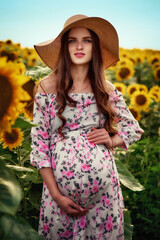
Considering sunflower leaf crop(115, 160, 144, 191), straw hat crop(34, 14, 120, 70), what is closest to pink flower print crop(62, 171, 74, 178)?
sunflower leaf crop(115, 160, 144, 191)

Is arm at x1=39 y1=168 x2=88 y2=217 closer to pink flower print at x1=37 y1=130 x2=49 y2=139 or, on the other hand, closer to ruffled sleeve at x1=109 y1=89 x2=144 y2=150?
pink flower print at x1=37 y1=130 x2=49 y2=139

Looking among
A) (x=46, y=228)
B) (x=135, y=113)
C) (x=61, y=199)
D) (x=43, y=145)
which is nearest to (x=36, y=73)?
(x=43, y=145)

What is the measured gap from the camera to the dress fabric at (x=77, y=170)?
1.39m

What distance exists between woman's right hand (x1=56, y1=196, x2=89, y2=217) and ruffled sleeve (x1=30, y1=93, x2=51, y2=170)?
0.72 feet

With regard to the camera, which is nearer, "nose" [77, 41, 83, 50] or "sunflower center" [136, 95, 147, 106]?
"nose" [77, 41, 83, 50]

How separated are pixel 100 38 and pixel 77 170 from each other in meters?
0.91

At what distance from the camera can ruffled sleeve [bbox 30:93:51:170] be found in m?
1.46

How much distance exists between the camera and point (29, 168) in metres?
1.31

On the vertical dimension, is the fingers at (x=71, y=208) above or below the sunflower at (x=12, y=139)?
below

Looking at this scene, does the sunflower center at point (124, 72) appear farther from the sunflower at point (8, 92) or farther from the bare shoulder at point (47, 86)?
the sunflower at point (8, 92)

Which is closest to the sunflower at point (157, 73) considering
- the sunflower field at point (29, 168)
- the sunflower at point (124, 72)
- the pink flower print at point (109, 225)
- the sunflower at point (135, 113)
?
the sunflower field at point (29, 168)

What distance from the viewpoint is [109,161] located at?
1523 millimetres

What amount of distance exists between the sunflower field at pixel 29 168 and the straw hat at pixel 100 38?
0.25 meters

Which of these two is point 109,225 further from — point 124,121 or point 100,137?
point 124,121
